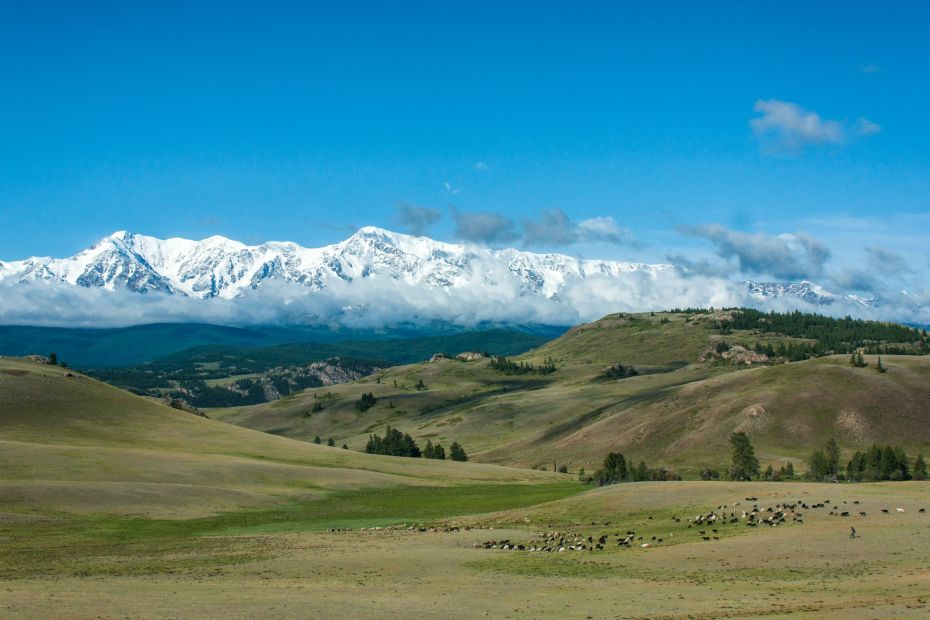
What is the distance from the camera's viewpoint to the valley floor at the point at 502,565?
44.8 m

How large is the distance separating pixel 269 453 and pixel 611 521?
105 m

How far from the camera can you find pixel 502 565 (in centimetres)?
6169

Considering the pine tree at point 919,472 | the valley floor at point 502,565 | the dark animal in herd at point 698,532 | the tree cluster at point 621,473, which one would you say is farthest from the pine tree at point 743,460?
the dark animal in herd at point 698,532

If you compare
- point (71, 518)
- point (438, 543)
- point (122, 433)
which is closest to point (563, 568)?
point (438, 543)

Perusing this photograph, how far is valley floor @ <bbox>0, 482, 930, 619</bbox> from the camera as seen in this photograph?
4484 centimetres

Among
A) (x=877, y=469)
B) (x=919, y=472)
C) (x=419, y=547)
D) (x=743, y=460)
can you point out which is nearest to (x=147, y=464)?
(x=419, y=547)

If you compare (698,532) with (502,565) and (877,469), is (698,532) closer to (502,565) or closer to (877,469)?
(502,565)

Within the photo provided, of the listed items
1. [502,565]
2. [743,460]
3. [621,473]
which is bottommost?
[621,473]

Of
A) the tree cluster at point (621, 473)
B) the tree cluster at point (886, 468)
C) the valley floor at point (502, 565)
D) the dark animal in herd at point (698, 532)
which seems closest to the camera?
the valley floor at point (502, 565)

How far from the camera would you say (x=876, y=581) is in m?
48.8

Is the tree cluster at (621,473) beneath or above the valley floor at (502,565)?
beneath

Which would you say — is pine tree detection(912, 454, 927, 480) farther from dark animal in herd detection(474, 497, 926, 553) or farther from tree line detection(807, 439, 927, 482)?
dark animal in herd detection(474, 497, 926, 553)

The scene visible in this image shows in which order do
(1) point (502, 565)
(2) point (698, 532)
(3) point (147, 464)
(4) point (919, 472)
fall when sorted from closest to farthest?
1. (1) point (502, 565)
2. (2) point (698, 532)
3. (3) point (147, 464)
4. (4) point (919, 472)

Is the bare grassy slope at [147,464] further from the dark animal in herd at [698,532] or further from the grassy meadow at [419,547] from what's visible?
the dark animal in herd at [698,532]
